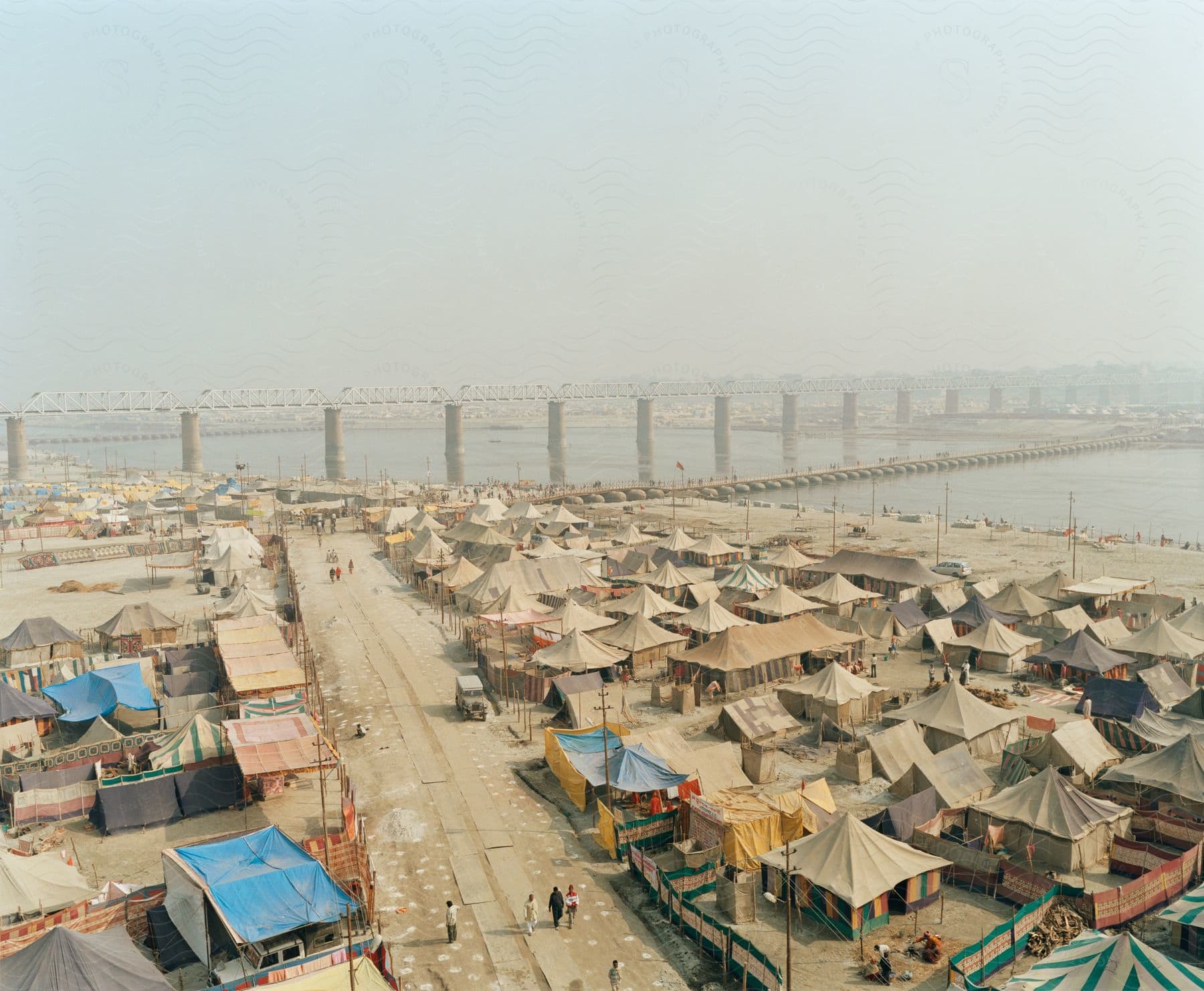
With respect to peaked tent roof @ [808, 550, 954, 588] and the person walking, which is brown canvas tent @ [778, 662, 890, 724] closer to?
the person walking

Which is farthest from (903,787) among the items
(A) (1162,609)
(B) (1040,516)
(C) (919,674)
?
(B) (1040,516)

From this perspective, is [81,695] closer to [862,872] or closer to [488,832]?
[488,832]

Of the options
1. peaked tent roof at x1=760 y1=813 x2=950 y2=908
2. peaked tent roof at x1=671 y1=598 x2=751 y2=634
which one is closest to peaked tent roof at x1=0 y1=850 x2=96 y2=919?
peaked tent roof at x1=760 y1=813 x2=950 y2=908

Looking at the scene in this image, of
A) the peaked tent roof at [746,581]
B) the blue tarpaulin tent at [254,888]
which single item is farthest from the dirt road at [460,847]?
the peaked tent roof at [746,581]

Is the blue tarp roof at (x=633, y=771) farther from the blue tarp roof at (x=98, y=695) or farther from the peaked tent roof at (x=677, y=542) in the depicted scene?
the peaked tent roof at (x=677, y=542)

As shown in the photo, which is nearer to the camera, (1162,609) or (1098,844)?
(1098,844)

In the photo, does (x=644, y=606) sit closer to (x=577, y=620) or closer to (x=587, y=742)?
(x=577, y=620)

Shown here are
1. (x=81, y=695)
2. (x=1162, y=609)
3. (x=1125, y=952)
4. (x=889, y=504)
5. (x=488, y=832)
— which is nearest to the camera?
(x=1125, y=952)
